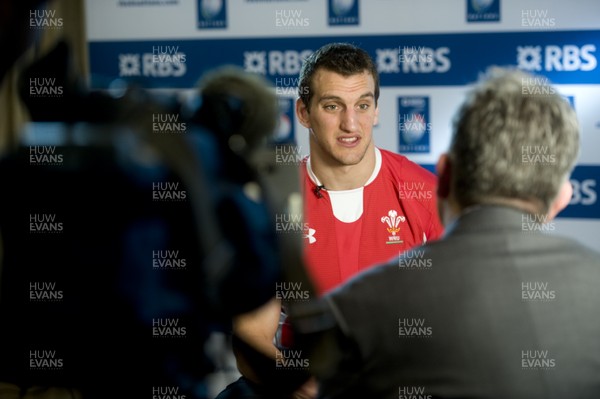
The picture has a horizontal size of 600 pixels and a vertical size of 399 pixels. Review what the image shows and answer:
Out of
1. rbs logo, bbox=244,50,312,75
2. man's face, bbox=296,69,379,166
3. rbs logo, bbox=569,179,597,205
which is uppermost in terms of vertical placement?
rbs logo, bbox=244,50,312,75

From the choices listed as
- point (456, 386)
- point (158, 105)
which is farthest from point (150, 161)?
point (456, 386)

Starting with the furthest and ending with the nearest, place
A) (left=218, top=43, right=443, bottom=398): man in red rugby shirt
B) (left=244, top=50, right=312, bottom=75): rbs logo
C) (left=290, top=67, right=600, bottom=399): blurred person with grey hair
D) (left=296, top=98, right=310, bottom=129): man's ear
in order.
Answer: (left=244, top=50, right=312, bottom=75): rbs logo < (left=296, top=98, right=310, bottom=129): man's ear < (left=218, top=43, right=443, bottom=398): man in red rugby shirt < (left=290, top=67, right=600, bottom=399): blurred person with grey hair

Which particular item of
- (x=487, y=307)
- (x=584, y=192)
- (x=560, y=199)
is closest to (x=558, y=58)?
(x=584, y=192)

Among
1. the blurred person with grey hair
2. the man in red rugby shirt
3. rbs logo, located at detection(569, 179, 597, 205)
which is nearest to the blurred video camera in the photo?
the blurred person with grey hair

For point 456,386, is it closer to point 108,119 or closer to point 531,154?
point 531,154

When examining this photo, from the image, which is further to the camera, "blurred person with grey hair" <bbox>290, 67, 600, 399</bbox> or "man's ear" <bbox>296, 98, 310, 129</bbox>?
"man's ear" <bbox>296, 98, 310, 129</bbox>

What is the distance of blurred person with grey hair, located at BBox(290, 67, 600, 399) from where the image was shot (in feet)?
3.20

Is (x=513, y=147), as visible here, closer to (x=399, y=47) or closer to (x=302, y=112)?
(x=302, y=112)

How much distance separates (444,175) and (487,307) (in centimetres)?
22

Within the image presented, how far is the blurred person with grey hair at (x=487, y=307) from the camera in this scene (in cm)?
98

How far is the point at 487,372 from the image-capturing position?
0.98m

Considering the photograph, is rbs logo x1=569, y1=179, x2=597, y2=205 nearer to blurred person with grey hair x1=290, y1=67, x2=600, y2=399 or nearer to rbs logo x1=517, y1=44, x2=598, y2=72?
rbs logo x1=517, y1=44, x2=598, y2=72

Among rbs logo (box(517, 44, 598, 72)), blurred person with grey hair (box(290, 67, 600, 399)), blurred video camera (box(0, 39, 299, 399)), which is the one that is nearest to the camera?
blurred video camera (box(0, 39, 299, 399))

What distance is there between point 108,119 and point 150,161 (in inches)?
2.2
